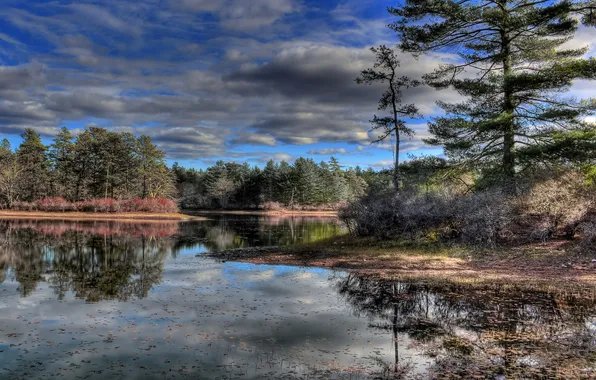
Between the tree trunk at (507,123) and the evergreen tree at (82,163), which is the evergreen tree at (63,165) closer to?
the evergreen tree at (82,163)

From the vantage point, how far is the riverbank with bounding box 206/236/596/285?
48.9ft

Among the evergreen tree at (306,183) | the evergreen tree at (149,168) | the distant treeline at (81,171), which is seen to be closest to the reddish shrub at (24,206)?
the distant treeline at (81,171)

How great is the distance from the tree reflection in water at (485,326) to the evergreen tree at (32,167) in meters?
69.2

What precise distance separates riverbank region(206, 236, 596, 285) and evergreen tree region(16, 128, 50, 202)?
59.1 meters

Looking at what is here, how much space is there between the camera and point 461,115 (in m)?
24.8

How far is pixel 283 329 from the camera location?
902 cm

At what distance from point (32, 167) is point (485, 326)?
75910 mm

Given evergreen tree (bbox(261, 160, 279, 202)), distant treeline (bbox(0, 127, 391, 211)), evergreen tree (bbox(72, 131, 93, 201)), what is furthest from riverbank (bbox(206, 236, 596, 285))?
evergreen tree (bbox(261, 160, 279, 202))

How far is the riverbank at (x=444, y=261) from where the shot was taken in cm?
1489

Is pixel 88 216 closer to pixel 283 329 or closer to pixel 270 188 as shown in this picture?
pixel 270 188

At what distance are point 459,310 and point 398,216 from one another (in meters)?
12.8

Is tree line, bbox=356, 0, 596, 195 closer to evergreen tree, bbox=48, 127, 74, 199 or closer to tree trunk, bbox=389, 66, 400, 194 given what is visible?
tree trunk, bbox=389, 66, 400, 194

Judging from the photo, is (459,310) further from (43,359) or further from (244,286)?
(43,359)

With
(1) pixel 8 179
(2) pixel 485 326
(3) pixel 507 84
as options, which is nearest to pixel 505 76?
(3) pixel 507 84
